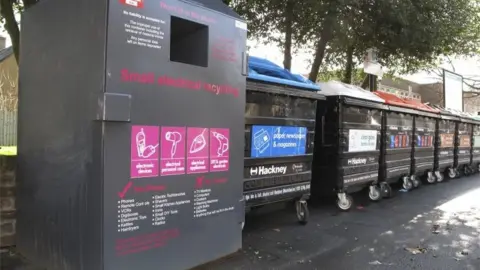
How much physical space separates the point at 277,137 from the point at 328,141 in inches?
68.5

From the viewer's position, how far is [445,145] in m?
11.3

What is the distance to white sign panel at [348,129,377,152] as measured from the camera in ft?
22.8

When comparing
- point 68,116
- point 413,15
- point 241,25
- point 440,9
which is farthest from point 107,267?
point 440,9

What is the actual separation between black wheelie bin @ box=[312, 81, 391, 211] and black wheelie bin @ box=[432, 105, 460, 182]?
163 inches

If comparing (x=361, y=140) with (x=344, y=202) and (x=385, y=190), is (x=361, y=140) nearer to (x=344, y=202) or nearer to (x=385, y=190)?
(x=344, y=202)

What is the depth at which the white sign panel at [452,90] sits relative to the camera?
604 inches

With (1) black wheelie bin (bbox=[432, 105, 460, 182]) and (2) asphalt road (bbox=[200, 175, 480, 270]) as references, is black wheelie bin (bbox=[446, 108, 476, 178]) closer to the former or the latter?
(1) black wheelie bin (bbox=[432, 105, 460, 182])

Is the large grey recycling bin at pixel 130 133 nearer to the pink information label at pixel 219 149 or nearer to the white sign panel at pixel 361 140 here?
the pink information label at pixel 219 149

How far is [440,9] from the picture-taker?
9.17m

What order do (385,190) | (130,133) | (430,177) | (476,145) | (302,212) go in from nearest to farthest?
1. (130,133)
2. (302,212)
3. (385,190)
4. (430,177)
5. (476,145)

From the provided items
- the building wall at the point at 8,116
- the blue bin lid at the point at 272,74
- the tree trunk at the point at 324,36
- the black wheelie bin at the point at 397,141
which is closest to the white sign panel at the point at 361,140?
the black wheelie bin at the point at 397,141

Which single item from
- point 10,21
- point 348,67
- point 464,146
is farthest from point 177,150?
point 464,146

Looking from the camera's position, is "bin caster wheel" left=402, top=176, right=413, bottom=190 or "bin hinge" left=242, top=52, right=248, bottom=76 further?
"bin caster wheel" left=402, top=176, right=413, bottom=190

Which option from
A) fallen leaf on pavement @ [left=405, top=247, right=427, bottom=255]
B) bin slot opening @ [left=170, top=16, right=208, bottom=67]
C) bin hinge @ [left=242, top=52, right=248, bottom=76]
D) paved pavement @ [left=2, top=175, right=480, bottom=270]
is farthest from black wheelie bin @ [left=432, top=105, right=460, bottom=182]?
bin slot opening @ [left=170, top=16, right=208, bottom=67]
